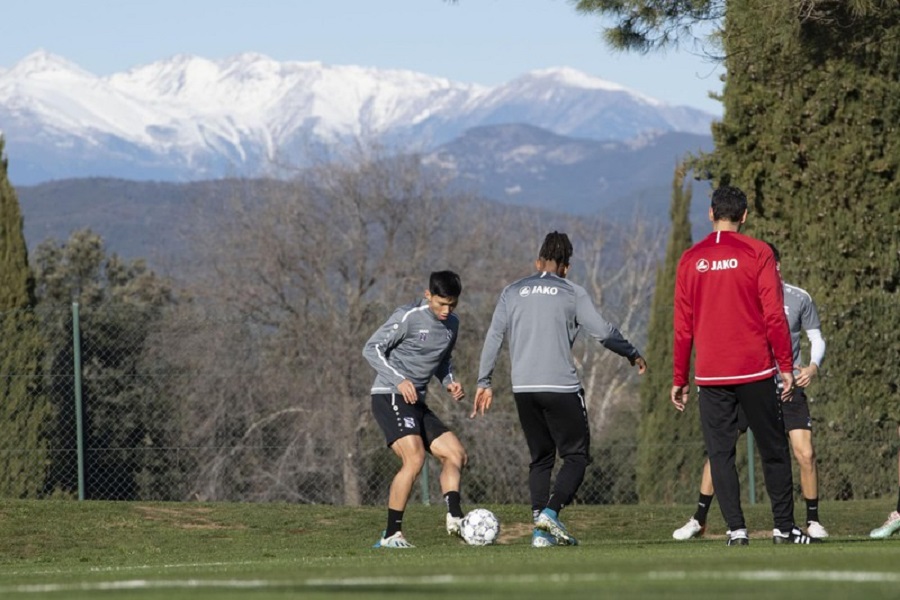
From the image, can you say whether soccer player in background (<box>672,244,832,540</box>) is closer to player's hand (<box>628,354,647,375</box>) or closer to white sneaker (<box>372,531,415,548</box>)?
player's hand (<box>628,354,647,375</box>)

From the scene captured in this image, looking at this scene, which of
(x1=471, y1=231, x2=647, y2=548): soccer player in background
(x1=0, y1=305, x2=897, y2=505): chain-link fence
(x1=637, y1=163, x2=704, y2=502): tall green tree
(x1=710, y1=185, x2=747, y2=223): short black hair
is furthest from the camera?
→ (x1=637, y1=163, x2=704, y2=502): tall green tree

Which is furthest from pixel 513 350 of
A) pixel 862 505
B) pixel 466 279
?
pixel 466 279

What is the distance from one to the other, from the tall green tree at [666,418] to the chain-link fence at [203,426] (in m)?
0.22

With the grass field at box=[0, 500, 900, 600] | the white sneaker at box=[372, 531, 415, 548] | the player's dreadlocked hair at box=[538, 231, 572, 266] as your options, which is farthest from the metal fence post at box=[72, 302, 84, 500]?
the player's dreadlocked hair at box=[538, 231, 572, 266]

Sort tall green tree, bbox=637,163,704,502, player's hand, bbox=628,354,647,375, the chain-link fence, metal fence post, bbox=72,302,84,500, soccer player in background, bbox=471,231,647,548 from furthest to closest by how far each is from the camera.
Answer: tall green tree, bbox=637,163,704,502
the chain-link fence
metal fence post, bbox=72,302,84,500
soccer player in background, bbox=471,231,647,548
player's hand, bbox=628,354,647,375

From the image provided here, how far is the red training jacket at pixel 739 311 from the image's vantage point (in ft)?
30.9

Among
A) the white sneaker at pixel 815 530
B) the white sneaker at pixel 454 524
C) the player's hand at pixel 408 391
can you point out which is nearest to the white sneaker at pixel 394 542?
the white sneaker at pixel 454 524

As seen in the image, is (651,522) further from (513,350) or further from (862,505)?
(513,350)

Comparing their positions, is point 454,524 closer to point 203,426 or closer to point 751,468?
point 751,468

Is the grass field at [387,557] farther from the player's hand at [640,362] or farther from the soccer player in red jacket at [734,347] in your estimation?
the player's hand at [640,362]

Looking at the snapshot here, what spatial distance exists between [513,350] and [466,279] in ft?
88.0

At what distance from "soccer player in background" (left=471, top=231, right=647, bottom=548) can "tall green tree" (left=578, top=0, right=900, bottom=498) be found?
8.74m

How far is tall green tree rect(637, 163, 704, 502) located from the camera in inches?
861

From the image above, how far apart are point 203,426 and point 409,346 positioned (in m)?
12.3
